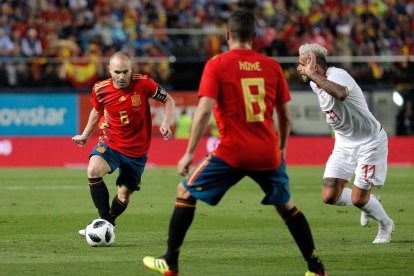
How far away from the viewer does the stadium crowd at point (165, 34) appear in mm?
28141

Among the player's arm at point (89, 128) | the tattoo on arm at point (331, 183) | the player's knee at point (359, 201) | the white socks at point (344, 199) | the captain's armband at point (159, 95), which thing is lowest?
the white socks at point (344, 199)

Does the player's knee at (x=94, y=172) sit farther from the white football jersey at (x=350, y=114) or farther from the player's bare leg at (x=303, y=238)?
the player's bare leg at (x=303, y=238)

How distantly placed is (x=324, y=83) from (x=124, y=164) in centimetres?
269

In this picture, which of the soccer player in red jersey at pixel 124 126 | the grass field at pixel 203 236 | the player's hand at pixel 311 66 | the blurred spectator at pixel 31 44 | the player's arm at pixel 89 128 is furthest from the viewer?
the blurred spectator at pixel 31 44

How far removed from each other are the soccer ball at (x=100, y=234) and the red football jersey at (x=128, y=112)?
3.29ft

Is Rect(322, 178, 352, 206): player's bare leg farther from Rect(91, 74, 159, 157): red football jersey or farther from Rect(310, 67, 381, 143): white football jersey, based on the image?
Rect(91, 74, 159, 157): red football jersey

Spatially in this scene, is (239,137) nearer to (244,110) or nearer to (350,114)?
(244,110)

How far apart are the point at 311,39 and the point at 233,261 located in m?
22.6

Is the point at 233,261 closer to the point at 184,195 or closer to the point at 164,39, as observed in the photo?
the point at 184,195

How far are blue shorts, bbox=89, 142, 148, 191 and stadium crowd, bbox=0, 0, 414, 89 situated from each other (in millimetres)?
16560

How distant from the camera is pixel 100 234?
10906 mm

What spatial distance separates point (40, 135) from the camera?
28.1 m

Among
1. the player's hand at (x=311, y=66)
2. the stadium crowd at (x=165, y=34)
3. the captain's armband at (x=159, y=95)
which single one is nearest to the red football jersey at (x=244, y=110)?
the player's hand at (x=311, y=66)

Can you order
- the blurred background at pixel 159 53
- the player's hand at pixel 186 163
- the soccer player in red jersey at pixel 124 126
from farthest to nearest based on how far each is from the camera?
the blurred background at pixel 159 53 < the soccer player in red jersey at pixel 124 126 < the player's hand at pixel 186 163
